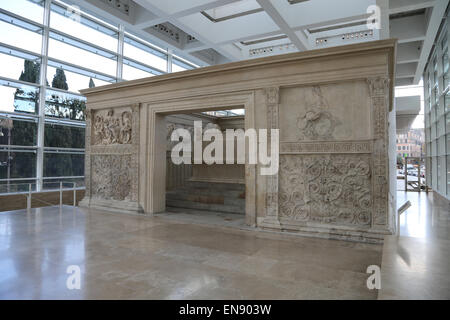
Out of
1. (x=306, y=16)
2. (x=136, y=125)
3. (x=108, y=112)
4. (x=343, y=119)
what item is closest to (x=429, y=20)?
(x=306, y=16)

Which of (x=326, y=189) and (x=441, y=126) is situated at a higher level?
(x=441, y=126)

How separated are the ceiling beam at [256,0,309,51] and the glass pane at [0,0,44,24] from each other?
30.7ft

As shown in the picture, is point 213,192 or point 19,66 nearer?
point 213,192

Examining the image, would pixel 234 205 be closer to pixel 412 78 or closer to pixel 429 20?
pixel 429 20

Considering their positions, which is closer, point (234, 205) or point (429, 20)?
point (234, 205)

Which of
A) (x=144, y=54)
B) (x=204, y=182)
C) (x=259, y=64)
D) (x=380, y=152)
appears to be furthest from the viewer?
(x=144, y=54)

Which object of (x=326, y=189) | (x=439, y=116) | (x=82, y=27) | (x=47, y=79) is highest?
(x=82, y=27)

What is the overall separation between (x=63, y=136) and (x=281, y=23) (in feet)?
37.9

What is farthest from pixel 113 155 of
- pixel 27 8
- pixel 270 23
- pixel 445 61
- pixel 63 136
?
pixel 445 61

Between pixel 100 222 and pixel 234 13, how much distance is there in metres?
12.5

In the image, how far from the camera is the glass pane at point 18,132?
11.7 metres

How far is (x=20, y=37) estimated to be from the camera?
464 inches

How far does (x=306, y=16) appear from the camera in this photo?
13203 millimetres

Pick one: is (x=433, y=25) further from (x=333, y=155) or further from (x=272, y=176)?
(x=272, y=176)
